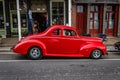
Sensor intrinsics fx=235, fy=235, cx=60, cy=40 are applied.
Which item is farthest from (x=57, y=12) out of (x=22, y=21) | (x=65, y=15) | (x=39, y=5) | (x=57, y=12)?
(x=22, y=21)

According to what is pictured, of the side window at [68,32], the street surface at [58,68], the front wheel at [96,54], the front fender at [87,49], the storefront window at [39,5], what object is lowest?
the street surface at [58,68]

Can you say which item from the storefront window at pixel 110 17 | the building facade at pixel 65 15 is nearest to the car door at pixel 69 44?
the building facade at pixel 65 15

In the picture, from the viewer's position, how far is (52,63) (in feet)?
36.9

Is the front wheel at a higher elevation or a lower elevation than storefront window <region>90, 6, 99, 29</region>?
lower

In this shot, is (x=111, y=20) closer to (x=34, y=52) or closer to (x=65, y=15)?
(x=65, y=15)

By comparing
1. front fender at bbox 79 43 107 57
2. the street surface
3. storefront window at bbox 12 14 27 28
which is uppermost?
storefront window at bbox 12 14 27 28

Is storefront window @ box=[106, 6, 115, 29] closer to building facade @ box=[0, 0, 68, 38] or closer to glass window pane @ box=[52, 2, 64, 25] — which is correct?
building facade @ box=[0, 0, 68, 38]

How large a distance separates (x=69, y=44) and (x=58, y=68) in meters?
2.45

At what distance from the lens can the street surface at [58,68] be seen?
8.67 m

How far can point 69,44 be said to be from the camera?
12297mm

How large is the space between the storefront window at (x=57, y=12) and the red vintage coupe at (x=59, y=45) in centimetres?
893

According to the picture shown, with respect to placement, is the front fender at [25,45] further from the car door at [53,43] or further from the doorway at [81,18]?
the doorway at [81,18]

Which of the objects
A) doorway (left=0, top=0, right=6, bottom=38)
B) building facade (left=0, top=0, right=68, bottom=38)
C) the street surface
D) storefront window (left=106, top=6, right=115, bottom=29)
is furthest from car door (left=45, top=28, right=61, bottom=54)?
storefront window (left=106, top=6, right=115, bottom=29)

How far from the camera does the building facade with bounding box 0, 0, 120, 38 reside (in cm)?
2072
